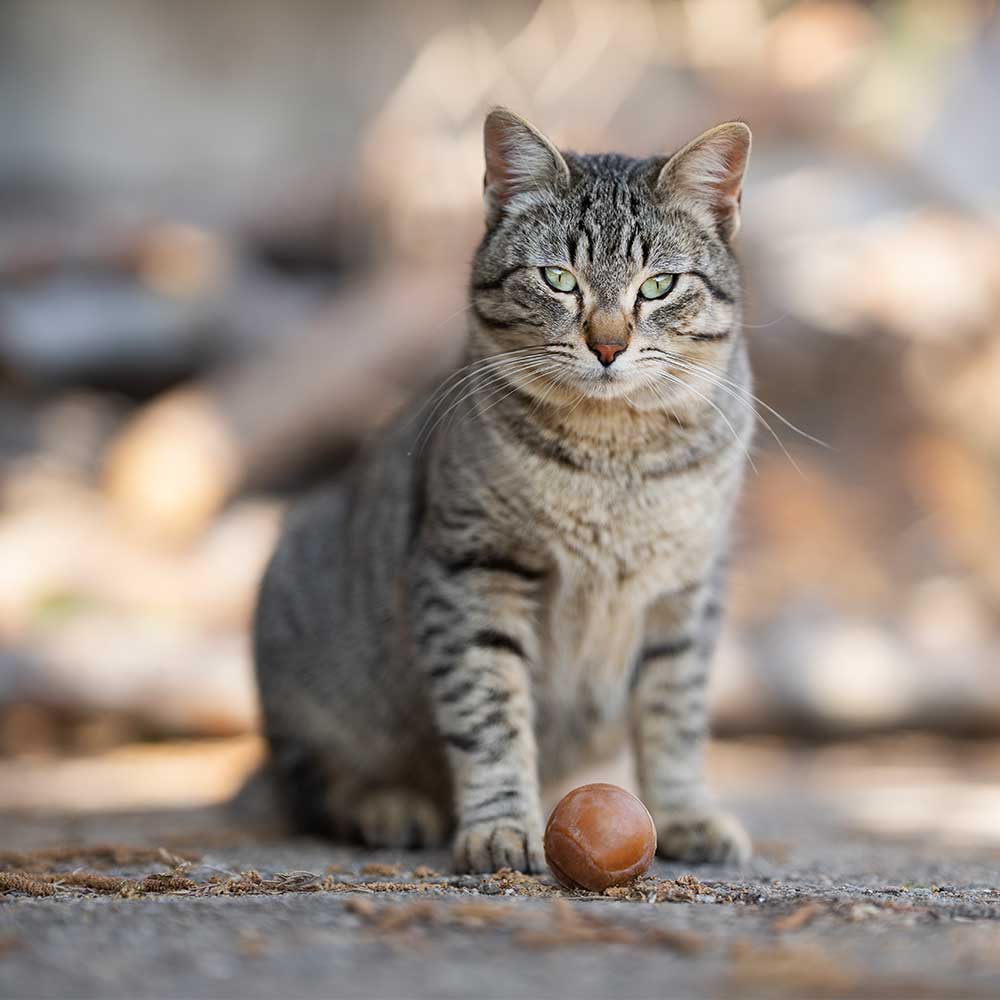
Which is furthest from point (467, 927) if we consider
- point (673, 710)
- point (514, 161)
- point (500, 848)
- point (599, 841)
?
point (514, 161)

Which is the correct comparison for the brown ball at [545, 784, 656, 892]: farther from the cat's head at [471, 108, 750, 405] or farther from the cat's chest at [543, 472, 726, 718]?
the cat's head at [471, 108, 750, 405]

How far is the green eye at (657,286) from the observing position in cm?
280

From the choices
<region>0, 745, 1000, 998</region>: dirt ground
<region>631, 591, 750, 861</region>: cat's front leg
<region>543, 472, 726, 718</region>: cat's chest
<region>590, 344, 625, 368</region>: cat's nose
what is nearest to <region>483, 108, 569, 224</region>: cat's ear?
<region>590, 344, 625, 368</region>: cat's nose

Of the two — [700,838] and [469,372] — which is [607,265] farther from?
[700,838]

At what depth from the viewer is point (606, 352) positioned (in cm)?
268

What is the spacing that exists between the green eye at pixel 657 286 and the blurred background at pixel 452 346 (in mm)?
2671

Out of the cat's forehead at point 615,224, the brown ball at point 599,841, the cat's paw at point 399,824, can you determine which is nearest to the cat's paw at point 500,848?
the brown ball at point 599,841

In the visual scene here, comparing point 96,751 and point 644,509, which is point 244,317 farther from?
point 644,509

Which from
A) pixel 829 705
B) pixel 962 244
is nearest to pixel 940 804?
pixel 829 705

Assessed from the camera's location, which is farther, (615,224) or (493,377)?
(493,377)

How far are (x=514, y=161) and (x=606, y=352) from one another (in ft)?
2.02

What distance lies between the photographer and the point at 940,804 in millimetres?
4223

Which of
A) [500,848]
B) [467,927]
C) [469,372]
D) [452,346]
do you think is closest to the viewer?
[467,927]

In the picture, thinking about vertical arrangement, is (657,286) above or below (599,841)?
above
